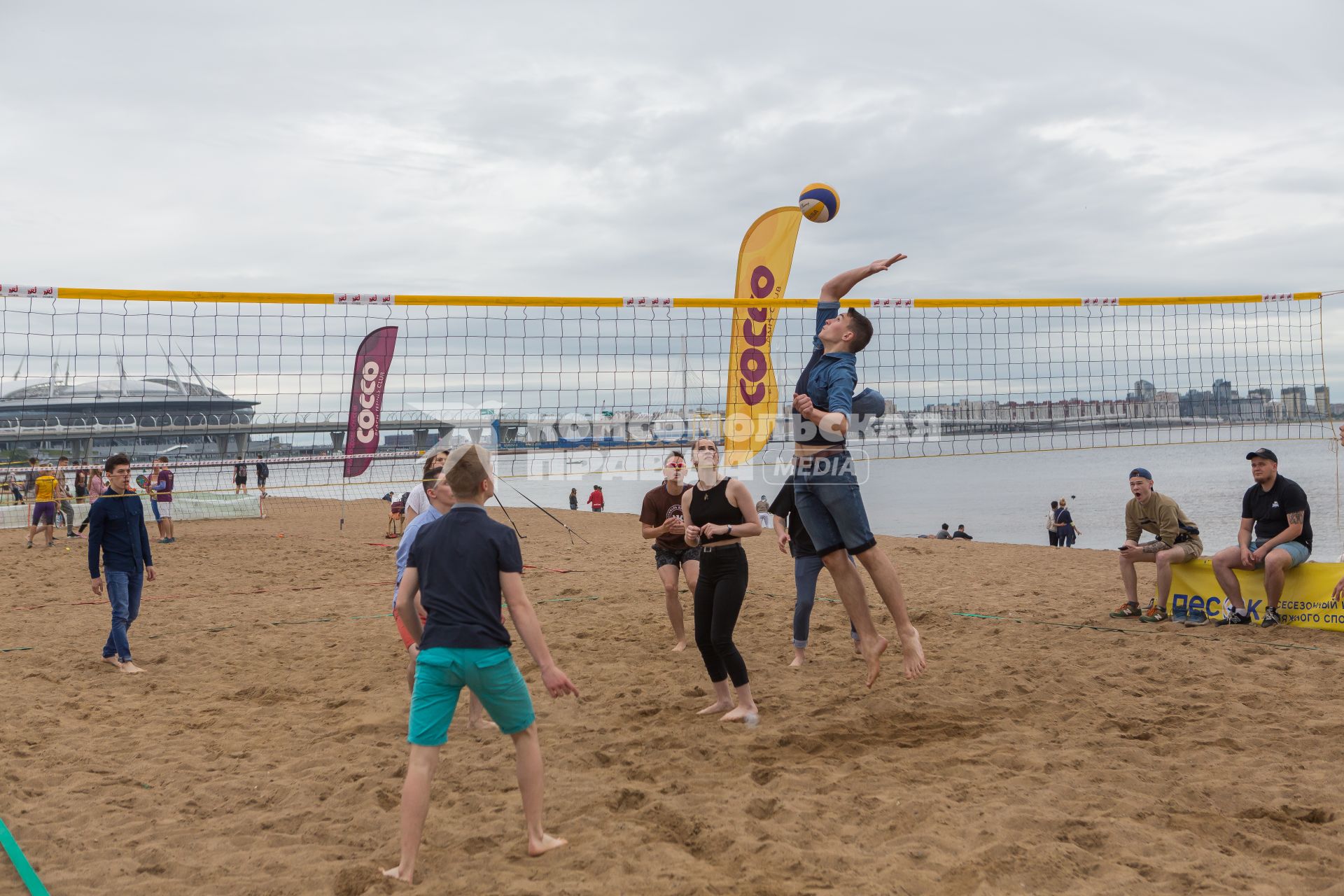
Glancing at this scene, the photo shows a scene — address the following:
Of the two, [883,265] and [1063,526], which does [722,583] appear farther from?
[1063,526]

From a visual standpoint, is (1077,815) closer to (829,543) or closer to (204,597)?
(829,543)

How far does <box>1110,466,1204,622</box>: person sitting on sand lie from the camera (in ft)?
22.4

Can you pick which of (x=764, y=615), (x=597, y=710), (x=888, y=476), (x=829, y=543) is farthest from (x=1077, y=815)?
(x=888, y=476)

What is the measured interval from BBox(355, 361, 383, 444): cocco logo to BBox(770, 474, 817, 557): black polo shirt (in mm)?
7073

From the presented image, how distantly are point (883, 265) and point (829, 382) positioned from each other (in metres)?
0.71

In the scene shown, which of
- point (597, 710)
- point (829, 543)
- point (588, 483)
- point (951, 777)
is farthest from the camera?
point (588, 483)

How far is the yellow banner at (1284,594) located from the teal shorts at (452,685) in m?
6.05

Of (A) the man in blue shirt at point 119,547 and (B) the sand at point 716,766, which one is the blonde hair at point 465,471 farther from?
(A) the man in blue shirt at point 119,547

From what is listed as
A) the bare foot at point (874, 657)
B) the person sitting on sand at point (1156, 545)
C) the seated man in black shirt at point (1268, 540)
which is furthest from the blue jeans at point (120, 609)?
the seated man in black shirt at point (1268, 540)

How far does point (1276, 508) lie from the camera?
644 cm

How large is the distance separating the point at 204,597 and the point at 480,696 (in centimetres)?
760

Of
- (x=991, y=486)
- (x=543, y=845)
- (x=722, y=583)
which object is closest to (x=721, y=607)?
(x=722, y=583)

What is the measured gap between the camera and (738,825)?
3.24 metres

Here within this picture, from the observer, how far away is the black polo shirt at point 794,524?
5699 millimetres
